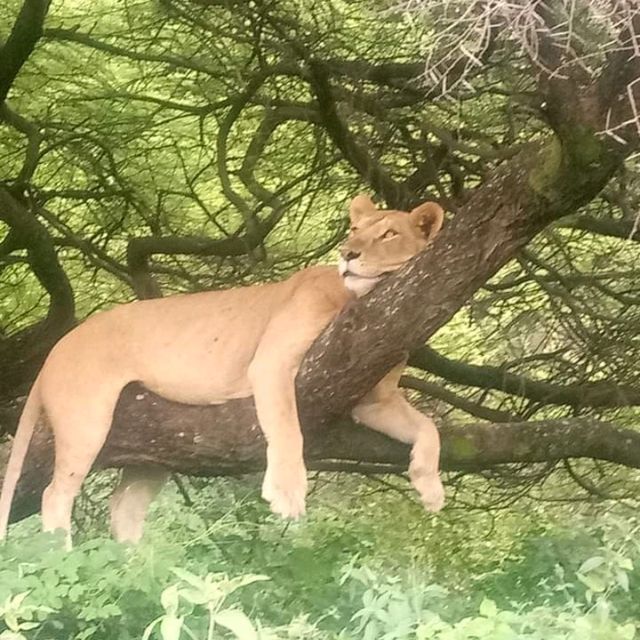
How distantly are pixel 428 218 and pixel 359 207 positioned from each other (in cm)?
11

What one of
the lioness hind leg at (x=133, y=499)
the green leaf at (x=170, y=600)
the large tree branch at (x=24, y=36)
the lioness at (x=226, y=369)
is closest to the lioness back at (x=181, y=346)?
the lioness at (x=226, y=369)

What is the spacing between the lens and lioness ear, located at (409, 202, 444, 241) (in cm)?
130

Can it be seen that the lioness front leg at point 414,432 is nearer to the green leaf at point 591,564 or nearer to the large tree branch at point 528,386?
the large tree branch at point 528,386

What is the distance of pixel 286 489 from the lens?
1299mm

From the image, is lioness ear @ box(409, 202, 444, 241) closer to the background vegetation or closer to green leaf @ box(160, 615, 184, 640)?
the background vegetation

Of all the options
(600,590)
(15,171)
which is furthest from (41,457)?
(600,590)

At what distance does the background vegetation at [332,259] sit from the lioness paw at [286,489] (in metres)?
0.02

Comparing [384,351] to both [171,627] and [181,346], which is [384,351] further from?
[171,627]

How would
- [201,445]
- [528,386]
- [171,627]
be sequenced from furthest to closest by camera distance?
[528,386] < [201,445] < [171,627]

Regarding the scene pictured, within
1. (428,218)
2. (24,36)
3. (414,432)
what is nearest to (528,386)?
(414,432)

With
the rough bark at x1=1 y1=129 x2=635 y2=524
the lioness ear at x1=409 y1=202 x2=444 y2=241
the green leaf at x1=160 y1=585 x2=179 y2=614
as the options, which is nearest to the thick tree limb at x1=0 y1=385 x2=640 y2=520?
the rough bark at x1=1 y1=129 x2=635 y2=524

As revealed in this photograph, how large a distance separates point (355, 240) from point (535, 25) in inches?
13.4

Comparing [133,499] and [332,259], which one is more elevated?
[332,259]

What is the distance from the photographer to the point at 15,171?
144 centimetres
